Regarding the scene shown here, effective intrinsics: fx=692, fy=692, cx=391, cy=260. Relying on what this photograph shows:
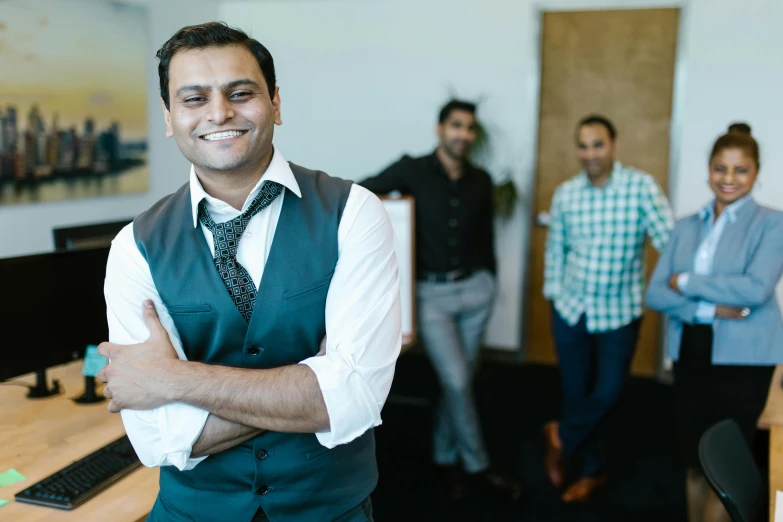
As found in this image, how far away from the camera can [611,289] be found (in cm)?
300

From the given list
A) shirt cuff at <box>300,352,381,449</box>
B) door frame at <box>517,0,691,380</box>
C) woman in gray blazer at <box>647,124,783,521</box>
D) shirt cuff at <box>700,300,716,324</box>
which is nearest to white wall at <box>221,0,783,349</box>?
door frame at <box>517,0,691,380</box>

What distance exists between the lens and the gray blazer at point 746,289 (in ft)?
7.74

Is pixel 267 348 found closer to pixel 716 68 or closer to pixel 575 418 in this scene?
pixel 575 418

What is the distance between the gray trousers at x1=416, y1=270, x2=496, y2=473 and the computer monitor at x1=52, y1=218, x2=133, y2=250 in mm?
1335

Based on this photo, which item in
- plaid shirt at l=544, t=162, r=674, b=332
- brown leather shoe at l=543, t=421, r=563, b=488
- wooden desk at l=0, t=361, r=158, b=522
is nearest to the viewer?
wooden desk at l=0, t=361, r=158, b=522

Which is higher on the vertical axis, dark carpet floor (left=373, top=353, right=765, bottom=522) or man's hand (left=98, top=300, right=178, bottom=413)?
man's hand (left=98, top=300, right=178, bottom=413)

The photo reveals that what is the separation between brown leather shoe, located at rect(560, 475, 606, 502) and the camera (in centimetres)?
308

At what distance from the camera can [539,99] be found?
15.5ft

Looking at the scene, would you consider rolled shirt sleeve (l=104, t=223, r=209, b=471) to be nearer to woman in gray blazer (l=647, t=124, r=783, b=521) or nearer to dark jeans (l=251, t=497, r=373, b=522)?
dark jeans (l=251, t=497, r=373, b=522)

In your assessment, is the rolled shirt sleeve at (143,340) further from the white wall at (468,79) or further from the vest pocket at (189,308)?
the white wall at (468,79)

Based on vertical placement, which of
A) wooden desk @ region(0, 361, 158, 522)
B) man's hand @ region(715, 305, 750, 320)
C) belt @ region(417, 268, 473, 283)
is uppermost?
man's hand @ region(715, 305, 750, 320)

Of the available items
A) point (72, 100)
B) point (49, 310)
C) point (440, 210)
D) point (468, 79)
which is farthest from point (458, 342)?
point (72, 100)

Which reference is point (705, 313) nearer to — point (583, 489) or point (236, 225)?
point (583, 489)

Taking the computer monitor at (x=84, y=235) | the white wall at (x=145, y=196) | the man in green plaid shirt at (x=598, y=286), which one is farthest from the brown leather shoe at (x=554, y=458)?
the white wall at (x=145, y=196)
